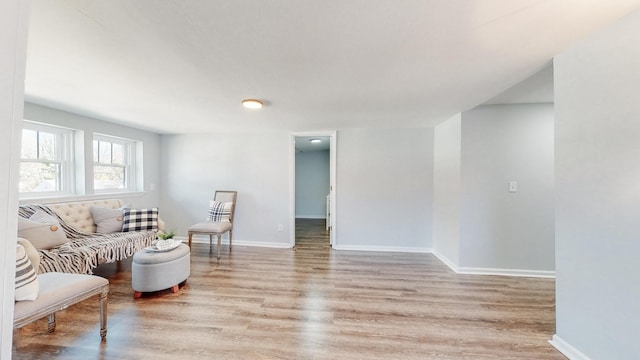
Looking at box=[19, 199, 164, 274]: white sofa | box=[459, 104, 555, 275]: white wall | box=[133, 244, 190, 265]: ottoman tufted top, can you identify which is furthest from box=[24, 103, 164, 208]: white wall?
box=[459, 104, 555, 275]: white wall

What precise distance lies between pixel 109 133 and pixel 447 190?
16.7 feet

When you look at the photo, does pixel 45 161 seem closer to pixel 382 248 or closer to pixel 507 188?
pixel 382 248

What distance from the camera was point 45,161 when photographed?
10.0ft

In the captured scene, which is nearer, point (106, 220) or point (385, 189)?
point (106, 220)

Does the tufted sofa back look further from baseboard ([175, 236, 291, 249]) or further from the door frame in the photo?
the door frame

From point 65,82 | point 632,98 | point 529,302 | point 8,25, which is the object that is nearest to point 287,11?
point 8,25

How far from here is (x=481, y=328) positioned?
1975mm

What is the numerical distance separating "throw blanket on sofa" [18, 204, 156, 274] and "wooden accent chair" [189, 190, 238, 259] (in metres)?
0.71

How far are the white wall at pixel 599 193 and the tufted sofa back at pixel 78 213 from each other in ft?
16.1

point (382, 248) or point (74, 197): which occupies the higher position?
point (74, 197)

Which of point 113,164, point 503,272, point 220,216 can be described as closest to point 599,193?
point 503,272

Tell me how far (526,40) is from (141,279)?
12.1ft

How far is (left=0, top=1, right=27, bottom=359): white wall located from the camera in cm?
73

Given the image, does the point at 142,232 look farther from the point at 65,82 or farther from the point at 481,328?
the point at 481,328
